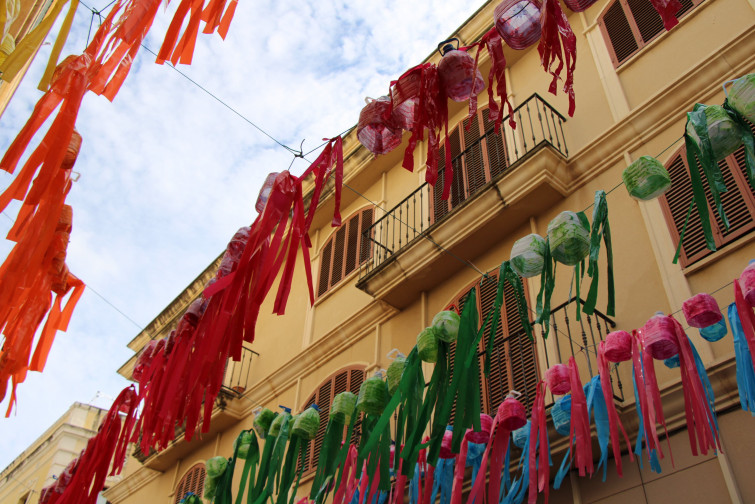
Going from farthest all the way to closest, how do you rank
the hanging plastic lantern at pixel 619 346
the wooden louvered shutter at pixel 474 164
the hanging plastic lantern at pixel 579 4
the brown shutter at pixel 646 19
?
the wooden louvered shutter at pixel 474 164, the brown shutter at pixel 646 19, the hanging plastic lantern at pixel 619 346, the hanging plastic lantern at pixel 579 4

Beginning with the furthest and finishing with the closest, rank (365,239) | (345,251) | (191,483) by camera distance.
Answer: (191,483), (345,251), (365,239)

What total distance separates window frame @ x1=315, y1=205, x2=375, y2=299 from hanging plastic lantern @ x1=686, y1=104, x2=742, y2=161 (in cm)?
659

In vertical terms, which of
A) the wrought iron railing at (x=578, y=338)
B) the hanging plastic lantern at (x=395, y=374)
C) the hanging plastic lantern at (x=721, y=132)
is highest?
the wrought iron railing at (x=578, y=338)

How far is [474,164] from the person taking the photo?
376 inches

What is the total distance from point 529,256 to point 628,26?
4955 millimetres

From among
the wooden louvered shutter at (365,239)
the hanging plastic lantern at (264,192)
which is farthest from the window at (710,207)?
the wooden louvered shutter at (365,239)

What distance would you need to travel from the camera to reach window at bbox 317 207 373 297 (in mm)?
11125

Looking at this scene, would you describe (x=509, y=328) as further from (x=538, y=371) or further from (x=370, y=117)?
(x=370, y=117)

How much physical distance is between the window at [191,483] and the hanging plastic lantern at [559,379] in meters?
7.44

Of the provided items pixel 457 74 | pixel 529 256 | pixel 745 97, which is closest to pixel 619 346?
Answer: pixel 529 256

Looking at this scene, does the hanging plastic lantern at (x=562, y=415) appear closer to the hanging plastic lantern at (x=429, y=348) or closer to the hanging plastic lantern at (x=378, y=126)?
the hanging plastic lantern at (x=429, y=348)

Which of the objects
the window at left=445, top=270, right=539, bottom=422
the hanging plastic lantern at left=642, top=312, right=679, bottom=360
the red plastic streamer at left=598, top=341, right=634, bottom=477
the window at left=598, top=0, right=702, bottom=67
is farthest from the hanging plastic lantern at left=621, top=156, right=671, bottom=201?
the window at left=598, top=0, right=702, bottom=67

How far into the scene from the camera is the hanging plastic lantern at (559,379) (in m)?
5.61

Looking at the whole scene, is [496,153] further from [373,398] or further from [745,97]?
[745,97]
